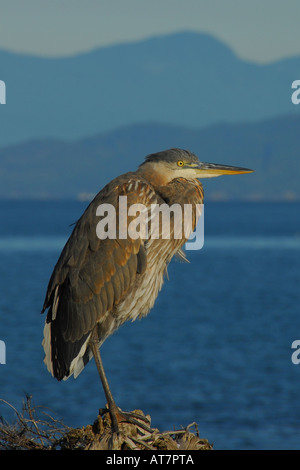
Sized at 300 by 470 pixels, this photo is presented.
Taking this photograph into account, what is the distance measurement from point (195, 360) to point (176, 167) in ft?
82.1

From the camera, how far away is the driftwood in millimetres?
6172

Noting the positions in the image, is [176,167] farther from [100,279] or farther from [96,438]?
[96,438]

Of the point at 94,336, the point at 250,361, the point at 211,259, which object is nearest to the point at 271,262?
the point at 211,259

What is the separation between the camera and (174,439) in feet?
20.8

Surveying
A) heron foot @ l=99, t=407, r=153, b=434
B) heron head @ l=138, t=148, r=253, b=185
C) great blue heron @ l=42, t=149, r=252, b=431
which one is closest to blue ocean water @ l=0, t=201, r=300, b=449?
great blue heron @ l=42, t=149, r=252, b=431

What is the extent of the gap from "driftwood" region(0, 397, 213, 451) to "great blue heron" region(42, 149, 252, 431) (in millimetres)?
462

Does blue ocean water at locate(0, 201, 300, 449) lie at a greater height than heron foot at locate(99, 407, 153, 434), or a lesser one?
greater

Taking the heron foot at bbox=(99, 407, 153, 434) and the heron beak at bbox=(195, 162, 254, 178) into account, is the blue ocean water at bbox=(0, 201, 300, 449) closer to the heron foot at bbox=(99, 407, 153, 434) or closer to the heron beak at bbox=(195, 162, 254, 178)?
the heron foot at bbox=(99, 407, 153, 434)

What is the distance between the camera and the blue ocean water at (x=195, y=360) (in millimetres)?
Answer: 22859

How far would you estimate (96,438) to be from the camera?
621 centimetres

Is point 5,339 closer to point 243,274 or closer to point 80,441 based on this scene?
point 80,441

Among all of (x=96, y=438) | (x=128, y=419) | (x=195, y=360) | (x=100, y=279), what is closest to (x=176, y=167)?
(x=100, y=279)

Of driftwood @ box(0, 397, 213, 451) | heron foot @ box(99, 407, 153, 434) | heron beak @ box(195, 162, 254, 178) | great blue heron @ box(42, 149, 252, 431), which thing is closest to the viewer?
driftwood @ box(0, 397, 213, 451)

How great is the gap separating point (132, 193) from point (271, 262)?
236 feet
